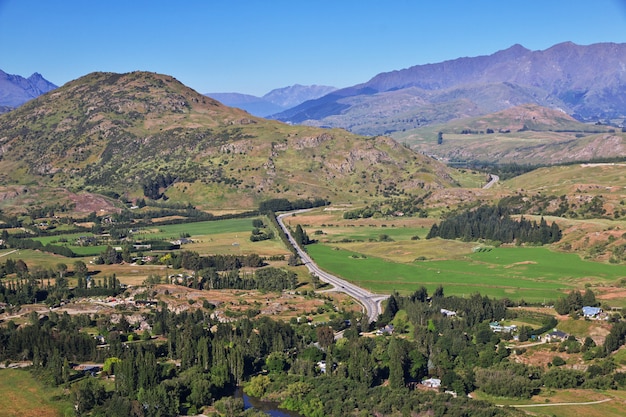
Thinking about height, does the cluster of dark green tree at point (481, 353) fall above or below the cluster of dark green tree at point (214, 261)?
below

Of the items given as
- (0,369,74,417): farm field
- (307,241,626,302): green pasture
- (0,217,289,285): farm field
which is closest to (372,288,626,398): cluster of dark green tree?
(307,241,626,302): green pasture

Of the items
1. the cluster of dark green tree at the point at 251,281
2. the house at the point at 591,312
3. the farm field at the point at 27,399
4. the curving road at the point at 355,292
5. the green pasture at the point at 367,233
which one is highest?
the green pasture at the point at 367,233

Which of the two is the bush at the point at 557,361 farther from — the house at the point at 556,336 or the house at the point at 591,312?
the house at the point at 591,312

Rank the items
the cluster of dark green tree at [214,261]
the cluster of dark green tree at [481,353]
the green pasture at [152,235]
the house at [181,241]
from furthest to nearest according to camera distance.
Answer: the house at [181,241], the green pasture at [152,235], the cluster of dark green tree at [214,261], the cluster of dark green tree at [481,353]

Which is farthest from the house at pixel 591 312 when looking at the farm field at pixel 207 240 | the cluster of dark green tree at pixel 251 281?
the farm field at pixel 207 240

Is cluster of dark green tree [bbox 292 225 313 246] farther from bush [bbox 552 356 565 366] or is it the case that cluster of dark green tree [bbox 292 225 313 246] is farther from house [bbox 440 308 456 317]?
bush [bbox 552 356 565 366]

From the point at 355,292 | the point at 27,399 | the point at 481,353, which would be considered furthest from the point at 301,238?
the point at 27,399
